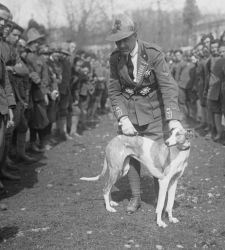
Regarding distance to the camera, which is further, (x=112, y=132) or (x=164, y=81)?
(x=112, y=132)

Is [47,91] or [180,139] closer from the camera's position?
[180,139]

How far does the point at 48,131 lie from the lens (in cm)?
1058

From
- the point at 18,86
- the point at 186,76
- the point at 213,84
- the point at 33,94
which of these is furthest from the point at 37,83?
the point at 186,76

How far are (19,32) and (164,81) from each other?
437cm

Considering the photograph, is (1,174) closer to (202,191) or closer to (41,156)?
(41,156)

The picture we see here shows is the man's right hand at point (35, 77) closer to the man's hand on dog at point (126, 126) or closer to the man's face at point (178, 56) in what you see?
the man's hand on dog at point (126, 126)

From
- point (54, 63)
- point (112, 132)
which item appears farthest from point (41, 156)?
point (112, 132)

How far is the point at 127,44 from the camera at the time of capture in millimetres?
5215

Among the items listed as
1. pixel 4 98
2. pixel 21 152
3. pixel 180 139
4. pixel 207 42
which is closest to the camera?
pixel 180 139

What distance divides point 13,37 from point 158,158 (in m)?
4.49

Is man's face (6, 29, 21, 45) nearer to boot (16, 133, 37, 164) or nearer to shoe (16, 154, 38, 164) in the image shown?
boot (16, 133, 37, 164)

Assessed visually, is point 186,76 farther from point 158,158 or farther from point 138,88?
point 158,158

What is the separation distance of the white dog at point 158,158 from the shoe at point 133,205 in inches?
8.1

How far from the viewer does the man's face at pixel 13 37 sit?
8.23 metres
